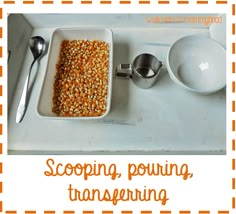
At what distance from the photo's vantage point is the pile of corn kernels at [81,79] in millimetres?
668

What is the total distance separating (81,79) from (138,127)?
0.23 meters

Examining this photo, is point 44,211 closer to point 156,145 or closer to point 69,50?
point 156,145

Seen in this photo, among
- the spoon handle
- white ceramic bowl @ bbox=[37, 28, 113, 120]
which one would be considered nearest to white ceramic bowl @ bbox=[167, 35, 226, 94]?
white ceramic bowl @ bbox=[37, 28, 113, 120]

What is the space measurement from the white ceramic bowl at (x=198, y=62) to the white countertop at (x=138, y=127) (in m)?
0.04

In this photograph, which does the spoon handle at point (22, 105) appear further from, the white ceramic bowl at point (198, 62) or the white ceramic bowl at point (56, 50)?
the white ceramic bowl at point (198, 62)

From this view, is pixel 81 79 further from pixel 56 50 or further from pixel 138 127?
pixel 138 127

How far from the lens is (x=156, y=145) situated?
0.64 metres

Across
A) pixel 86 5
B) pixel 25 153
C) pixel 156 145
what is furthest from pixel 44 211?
pixel 86 5

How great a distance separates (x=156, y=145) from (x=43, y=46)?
47 centimetres

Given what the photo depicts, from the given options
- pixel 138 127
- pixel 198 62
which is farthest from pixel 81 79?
pixel 198 62

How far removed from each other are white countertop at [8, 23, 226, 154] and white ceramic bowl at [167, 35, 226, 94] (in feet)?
0.12

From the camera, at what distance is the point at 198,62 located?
73cm

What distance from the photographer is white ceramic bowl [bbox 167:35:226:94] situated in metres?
0.69

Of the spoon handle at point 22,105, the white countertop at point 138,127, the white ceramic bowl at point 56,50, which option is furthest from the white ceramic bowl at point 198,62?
the spoon handle at point 22,105
